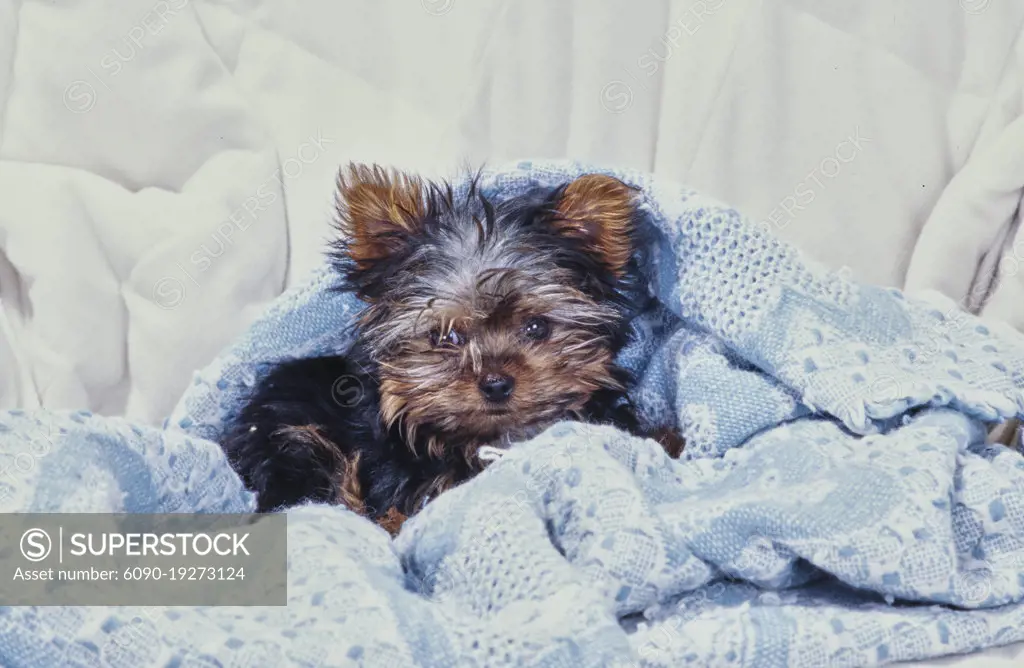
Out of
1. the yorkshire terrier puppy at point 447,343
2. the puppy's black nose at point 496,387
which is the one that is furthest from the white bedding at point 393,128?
the puppy's black nose at point 496,387

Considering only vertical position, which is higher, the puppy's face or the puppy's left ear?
the puppy's left ear

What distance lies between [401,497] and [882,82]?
75.7 inches

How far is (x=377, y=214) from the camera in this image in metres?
2.61

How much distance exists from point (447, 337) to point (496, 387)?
Result: 0.70 ft

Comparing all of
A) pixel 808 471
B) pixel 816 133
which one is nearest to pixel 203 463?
pixel 808 471

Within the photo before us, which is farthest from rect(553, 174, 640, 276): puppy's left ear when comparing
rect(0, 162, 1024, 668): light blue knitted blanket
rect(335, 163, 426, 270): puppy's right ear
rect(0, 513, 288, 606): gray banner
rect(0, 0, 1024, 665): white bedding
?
rect(0, 513, 288, 606): gray banner

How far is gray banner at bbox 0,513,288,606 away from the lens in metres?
1.83

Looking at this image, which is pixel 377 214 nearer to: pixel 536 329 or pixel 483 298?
pixel 483 298

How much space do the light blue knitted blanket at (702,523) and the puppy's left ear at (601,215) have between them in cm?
17

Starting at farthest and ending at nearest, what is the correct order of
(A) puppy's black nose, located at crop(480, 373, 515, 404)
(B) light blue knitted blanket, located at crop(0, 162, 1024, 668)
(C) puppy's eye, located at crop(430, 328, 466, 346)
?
(C) puppy's eye, located at crop(430, 328, 466, 346) < (A) puppy's black nose, located at crop(480, 373, 515, 404) < (B) light blue knitted blanket, located at crop(0, 162, 1024, 668)

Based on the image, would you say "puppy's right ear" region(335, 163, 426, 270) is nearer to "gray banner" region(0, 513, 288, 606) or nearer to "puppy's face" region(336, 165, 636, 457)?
"puppy's face" region(336, 165, 636, 457)

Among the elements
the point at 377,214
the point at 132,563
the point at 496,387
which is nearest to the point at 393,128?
the point at 377,214

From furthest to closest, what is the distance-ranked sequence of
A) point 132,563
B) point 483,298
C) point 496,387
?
point 483,298
point 496,387
point 132,563

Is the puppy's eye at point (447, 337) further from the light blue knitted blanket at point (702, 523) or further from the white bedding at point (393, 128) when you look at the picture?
the white bedding at point (393, 128)
